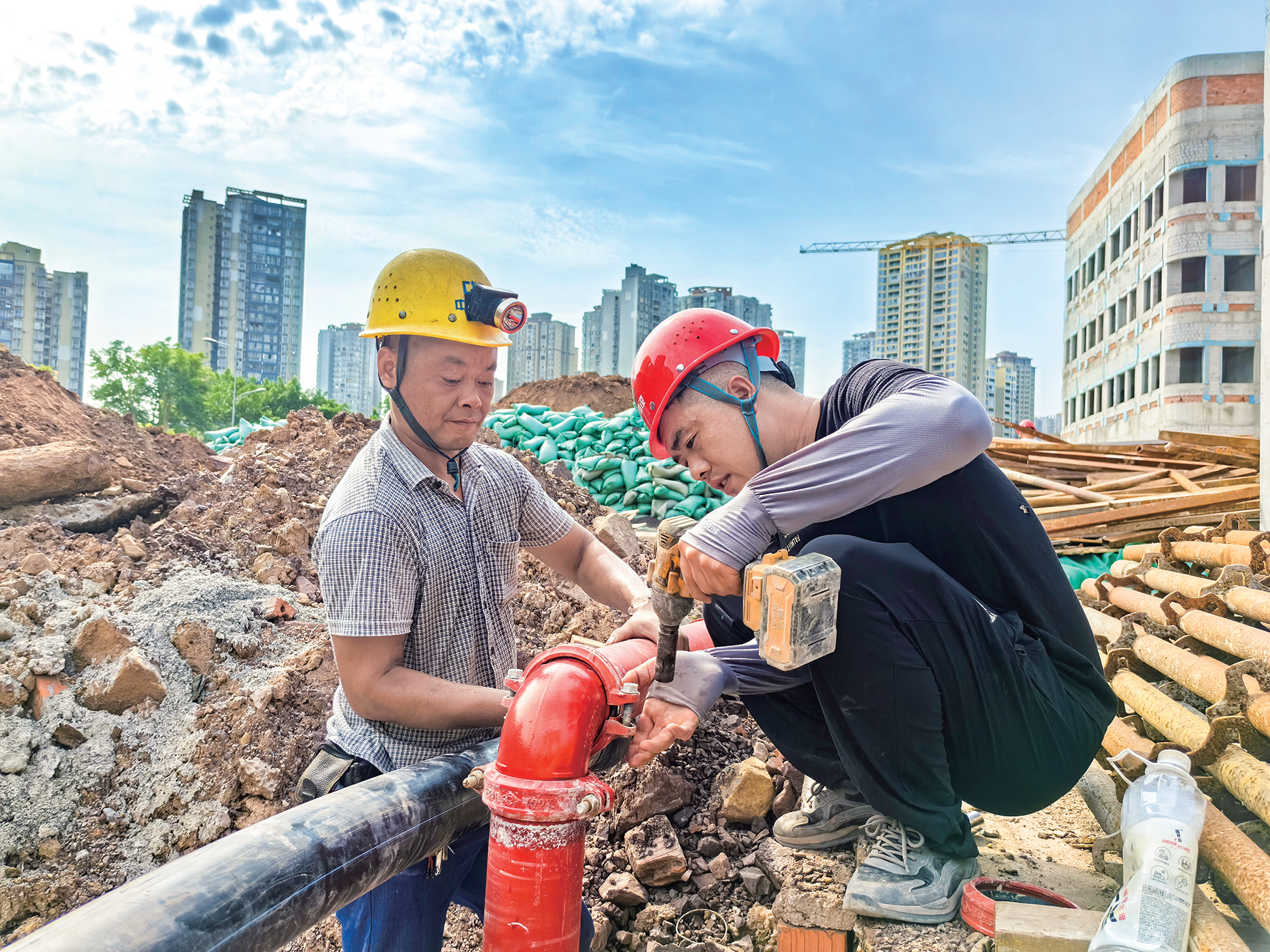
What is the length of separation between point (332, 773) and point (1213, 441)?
46.2 feet

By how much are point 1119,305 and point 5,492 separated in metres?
29.8

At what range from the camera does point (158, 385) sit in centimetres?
4119

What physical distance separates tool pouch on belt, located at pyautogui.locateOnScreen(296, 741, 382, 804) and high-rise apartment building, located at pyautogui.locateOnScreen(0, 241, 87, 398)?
6837cm

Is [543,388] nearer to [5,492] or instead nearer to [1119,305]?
[5,492]

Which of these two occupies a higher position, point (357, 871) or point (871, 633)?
point (871, 633)

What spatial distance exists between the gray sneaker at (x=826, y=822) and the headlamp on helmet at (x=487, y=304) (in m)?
1.69

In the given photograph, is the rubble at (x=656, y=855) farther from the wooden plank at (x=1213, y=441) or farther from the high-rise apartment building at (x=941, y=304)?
the high-rise apartment building at (x=941, y=304)

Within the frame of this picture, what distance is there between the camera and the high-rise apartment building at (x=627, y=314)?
48.1 m

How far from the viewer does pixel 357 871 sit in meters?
1.60

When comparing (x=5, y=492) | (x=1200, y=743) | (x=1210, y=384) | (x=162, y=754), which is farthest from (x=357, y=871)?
(x=1210, y=384)

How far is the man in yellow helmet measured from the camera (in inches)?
78.3

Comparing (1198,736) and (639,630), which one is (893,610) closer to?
(639,630)

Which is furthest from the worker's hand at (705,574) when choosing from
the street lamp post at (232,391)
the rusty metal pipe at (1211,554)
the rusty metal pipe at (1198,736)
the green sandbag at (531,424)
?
the street lamp post at (232,391)

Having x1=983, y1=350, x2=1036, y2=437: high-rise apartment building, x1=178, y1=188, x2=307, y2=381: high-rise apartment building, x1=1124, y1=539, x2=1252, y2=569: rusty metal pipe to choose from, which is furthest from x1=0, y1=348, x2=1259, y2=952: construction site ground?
x1=983, y1=350, x2=1036, y2=437: high-rise apartment building
